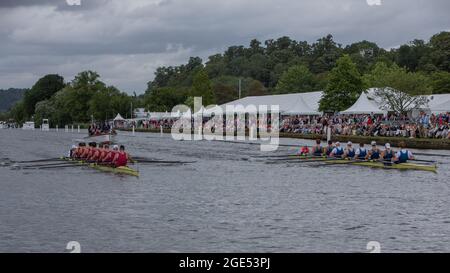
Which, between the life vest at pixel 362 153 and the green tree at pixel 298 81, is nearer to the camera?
the life vest at pixel 362 153

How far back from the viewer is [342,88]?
6675 centimetres

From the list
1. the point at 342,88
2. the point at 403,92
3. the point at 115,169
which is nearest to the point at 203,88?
the point at 342,88

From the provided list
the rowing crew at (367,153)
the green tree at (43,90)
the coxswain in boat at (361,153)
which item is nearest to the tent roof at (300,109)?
the rowing crew at (367,153)

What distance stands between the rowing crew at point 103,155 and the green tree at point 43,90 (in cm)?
14963

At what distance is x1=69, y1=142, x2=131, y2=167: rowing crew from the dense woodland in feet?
103

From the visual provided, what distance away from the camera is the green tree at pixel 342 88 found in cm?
6519

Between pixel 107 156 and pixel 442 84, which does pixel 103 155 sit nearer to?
pixel 107 156

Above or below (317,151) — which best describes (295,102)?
above

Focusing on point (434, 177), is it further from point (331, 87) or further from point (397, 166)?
point (331, 87)

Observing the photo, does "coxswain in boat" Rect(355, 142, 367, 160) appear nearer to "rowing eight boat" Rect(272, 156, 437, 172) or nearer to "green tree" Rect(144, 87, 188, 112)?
"rowing eight boat" Rect(272, 156, 437, 172)

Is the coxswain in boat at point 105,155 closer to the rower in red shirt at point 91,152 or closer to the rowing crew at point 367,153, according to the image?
the rower in red shirt at point 91,152

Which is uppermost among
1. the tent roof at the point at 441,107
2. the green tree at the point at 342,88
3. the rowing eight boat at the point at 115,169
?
the green tree at the point at 342,88

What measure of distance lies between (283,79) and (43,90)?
95.1 m
